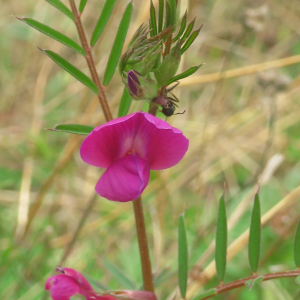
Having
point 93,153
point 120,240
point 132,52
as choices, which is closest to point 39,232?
point 120,240

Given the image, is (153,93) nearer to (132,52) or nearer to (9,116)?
(132,52)

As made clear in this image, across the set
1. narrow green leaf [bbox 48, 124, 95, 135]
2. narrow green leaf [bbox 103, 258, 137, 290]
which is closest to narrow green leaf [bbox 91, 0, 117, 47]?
narrow green leaf [bbox 48, 124, 95, 135]

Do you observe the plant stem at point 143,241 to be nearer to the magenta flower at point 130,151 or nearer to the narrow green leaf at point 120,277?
the magenta flower at point 130,151

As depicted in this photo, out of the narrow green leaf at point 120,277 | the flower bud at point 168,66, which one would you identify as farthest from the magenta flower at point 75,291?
the flower bud at point 168,66

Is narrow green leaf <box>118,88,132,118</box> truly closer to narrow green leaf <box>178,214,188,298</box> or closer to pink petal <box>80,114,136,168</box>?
pink petal <box>80,114,136,168</box>

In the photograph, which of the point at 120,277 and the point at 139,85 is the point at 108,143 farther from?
the point at 120,277

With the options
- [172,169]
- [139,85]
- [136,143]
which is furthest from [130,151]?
[172,169]
